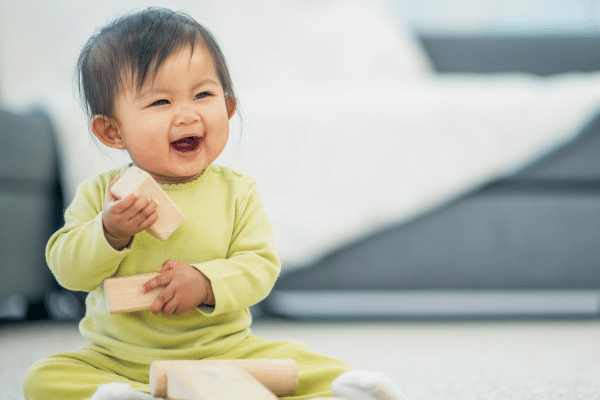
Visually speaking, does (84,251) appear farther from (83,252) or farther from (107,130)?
(107,130)

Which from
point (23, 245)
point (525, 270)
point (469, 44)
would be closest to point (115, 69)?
point (23, 245)

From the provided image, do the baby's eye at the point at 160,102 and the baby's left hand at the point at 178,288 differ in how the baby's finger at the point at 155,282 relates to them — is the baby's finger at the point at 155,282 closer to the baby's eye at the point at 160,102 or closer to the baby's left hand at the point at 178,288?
the baby's left hand at the point at 178,288

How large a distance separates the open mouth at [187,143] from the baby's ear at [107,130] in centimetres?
5

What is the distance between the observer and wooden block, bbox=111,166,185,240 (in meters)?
0.46

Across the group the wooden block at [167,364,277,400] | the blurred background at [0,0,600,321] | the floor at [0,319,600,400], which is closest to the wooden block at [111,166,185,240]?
the wooden block at [167,364,277,400]

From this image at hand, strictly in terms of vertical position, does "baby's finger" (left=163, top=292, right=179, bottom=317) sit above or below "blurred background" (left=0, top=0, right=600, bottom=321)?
below

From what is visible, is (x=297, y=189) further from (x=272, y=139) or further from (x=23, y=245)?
(x=23, y=245)

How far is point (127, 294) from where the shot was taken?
477 millimetres

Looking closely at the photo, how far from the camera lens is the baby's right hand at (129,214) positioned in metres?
0.46

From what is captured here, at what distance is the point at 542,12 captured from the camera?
7.64 ft

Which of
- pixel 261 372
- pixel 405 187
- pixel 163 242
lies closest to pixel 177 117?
pixel 163 242

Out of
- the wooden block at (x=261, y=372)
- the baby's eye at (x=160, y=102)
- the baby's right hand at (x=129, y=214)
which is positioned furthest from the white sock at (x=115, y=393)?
the baby's eye at (x=160, y=102)

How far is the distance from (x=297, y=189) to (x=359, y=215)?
123 millimetres

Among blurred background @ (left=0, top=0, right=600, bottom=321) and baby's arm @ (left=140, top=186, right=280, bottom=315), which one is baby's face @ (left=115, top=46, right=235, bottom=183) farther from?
blurred background @ (left=0, top=0, right=600, bottom=321)
